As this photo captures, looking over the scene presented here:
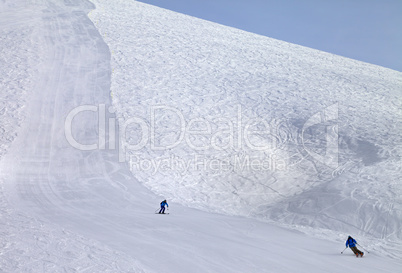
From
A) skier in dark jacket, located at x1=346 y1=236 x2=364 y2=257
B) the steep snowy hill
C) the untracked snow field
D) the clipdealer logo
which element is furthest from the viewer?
the clipdealer logo

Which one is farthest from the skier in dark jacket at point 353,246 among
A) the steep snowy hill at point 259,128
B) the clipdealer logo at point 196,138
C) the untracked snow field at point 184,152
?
the clipdealer logo at point 196,138

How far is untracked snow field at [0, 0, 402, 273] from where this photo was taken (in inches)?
339

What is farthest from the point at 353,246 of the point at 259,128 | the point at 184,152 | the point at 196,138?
the point at 259,128

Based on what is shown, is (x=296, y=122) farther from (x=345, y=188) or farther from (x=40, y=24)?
(x=40, y=24)

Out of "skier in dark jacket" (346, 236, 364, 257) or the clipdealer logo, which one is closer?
"skier in dark jacket" (346, 236, 364, 257)

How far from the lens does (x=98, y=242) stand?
27.1 ft

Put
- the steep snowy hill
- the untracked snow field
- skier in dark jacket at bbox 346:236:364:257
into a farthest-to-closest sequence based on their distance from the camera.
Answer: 1. the steep snowy hill
2. skier in dark jacket at bbox 346:236:364:257
3. the untracked snow field

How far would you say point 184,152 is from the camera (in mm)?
17281

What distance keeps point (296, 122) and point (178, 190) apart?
8173 mm

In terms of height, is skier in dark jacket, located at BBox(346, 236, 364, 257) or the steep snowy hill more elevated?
the steep snowy hill

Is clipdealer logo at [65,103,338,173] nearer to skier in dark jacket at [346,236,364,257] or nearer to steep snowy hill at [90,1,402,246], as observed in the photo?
steep snowy hill at [90,1,402,246]

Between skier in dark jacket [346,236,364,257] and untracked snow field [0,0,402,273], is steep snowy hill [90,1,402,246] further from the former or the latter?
skier in dark jacket [346,236,364,257]

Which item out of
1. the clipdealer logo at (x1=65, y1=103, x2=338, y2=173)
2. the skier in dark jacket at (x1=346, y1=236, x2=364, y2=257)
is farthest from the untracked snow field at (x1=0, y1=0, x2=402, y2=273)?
the skier in dark jacket at (x1=346, y1=236, x2=364, y2=257)

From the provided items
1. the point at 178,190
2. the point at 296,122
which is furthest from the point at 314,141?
the point at 178,190
